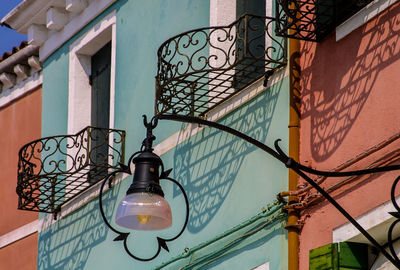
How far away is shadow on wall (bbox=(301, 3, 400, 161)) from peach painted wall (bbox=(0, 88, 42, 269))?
5636mm

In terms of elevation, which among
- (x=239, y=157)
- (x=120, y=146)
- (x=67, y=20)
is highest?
(x=67, y=20)

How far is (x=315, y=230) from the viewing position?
10.7 metres

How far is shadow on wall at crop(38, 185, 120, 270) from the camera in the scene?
46.7 feet

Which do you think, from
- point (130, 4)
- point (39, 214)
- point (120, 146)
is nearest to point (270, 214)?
point (120, 146)

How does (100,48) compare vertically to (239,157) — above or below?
above

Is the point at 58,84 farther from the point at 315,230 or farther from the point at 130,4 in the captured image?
the point at 315,230

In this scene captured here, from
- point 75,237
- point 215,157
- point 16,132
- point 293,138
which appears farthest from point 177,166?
point 16,132

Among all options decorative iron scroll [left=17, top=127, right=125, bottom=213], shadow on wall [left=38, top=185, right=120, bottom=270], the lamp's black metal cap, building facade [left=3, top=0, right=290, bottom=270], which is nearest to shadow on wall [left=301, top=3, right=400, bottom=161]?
building facade [left=3, top=0, right=290, bottom=270]

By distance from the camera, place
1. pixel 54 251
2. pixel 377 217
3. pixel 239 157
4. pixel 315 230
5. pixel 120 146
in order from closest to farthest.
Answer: pixel 377 217
pixel 315 230
pixel 239 157
pixel 120 146
pixel 54 251

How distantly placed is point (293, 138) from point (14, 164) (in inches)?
259

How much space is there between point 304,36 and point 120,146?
11.6 ft

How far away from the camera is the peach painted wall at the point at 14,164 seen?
52.9 feet

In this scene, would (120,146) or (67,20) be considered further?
(67,20)

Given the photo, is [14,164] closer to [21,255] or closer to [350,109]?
[21,255]
